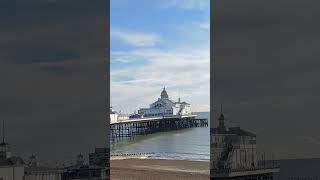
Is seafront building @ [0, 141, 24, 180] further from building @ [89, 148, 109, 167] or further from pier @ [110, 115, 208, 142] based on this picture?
pier @ [110, 115, 208, 142]

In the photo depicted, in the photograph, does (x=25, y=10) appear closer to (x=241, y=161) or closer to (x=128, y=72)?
(x=241, y=161)

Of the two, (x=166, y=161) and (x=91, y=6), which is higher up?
(x=91, y=6)

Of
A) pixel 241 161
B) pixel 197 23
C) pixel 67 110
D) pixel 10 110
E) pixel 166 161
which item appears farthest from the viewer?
pixel 166 161

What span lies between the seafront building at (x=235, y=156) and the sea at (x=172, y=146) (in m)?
5.06

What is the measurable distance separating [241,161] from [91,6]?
3.22m

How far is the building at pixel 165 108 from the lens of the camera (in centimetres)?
1403

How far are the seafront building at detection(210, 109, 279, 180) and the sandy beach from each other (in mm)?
4049

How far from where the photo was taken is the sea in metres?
13.5

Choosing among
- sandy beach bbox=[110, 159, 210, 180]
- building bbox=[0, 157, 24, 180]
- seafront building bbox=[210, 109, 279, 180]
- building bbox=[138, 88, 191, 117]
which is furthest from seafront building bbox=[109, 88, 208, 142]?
building bbox=[0, 157, 24, 180]

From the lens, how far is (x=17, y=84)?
4.93m

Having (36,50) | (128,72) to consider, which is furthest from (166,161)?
(36,50)

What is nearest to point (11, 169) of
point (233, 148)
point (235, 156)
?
point (233, 148)

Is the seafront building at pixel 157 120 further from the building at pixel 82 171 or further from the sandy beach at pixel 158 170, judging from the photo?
the building at pixel 82 171

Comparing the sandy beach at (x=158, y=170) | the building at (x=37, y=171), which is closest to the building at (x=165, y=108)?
the sandy beach at (x=158, y=170)
